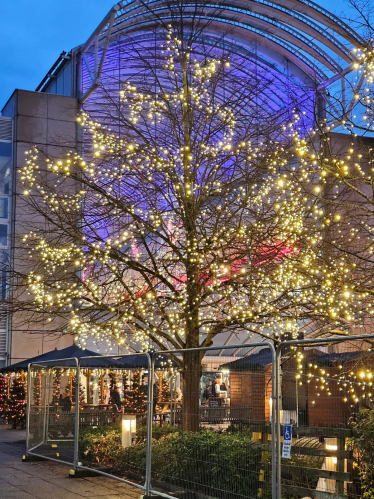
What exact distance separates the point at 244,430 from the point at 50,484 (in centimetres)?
457

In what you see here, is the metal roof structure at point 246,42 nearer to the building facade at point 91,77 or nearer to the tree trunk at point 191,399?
the building facade at point 91,77

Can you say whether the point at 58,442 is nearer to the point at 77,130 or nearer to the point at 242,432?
the point at 242,432

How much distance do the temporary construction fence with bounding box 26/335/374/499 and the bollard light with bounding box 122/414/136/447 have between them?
0.02 meters

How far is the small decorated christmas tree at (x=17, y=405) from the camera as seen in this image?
82.8 ft

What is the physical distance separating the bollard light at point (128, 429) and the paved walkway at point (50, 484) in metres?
0.72

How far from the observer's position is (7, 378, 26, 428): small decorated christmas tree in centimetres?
2523

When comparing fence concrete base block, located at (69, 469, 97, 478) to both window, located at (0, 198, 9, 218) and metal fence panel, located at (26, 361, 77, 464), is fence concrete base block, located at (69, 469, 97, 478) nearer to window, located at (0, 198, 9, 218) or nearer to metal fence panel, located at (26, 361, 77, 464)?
metal fence panel, located at (26, 361, 77, 464)

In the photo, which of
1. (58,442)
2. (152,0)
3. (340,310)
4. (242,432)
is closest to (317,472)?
(242,432)

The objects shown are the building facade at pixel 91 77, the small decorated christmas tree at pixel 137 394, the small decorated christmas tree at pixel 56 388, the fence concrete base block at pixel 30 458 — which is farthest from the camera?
the building facade at pixel 91 77

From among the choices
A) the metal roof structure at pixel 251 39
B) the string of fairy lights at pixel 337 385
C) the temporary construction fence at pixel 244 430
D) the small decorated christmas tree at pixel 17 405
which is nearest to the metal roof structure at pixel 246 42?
the metal roof structure at pixel 251 39

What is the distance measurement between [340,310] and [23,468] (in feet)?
21.8

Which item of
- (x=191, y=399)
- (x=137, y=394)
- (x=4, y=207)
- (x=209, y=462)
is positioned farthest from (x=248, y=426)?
(x=4, y=207)

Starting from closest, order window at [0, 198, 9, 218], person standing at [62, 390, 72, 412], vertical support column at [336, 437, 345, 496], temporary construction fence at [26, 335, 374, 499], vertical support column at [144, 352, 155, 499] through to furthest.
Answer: vertical support column at [336, 437, 345, 496] < temporary construction fence at [26, 335, 374, 499] < vertical support column at [144, 352, 155, 499] < person standing at [62, 390, 72, 412] < window at [0, 198, 9, 218]

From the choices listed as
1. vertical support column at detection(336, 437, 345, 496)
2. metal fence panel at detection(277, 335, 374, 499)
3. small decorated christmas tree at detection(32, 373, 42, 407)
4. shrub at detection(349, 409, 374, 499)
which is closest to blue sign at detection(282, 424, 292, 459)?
metal fence panel at detection(277, 335, 374, 499)
